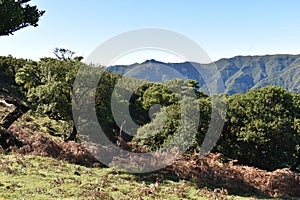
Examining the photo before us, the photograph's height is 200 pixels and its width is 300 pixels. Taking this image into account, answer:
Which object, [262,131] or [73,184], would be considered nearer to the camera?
[73,184]

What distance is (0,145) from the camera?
22.3 m

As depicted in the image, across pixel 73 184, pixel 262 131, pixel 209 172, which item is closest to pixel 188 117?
pixel 262 131

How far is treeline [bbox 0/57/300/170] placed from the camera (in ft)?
91.1

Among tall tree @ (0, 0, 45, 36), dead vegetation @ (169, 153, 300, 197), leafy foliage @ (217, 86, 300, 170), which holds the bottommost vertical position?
dead vegetation @ (169, 153, 300, 197)

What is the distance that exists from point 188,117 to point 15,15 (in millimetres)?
19711

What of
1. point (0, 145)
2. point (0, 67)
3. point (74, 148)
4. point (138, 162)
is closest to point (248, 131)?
point (138, 162)

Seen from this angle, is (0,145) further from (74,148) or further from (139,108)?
(139,108)

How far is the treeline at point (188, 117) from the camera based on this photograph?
2777 cm

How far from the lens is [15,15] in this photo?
17344 mm

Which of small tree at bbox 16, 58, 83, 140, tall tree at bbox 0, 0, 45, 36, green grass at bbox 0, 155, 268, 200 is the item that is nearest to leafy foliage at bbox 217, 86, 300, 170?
green grass at bbox 0, 155, 268, 200

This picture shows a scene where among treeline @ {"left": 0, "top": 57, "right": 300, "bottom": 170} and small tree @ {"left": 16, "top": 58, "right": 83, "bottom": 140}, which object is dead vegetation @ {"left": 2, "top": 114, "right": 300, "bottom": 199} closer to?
small tree @ {"left": 16, "top": 58, "right": 83, "bottom": 140}

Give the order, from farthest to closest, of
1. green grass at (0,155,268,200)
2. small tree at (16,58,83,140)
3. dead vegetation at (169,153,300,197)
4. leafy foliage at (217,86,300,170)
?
leafy foliage at (217,86,300,170) → small tree at (16,58,83,140) → dead vegetation at (169,153,300,197) → green grass at (0,155,268,200)

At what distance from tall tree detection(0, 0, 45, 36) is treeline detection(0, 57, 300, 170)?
862 centimetres

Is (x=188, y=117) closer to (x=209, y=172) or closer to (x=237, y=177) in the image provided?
(x=209, y=172)
